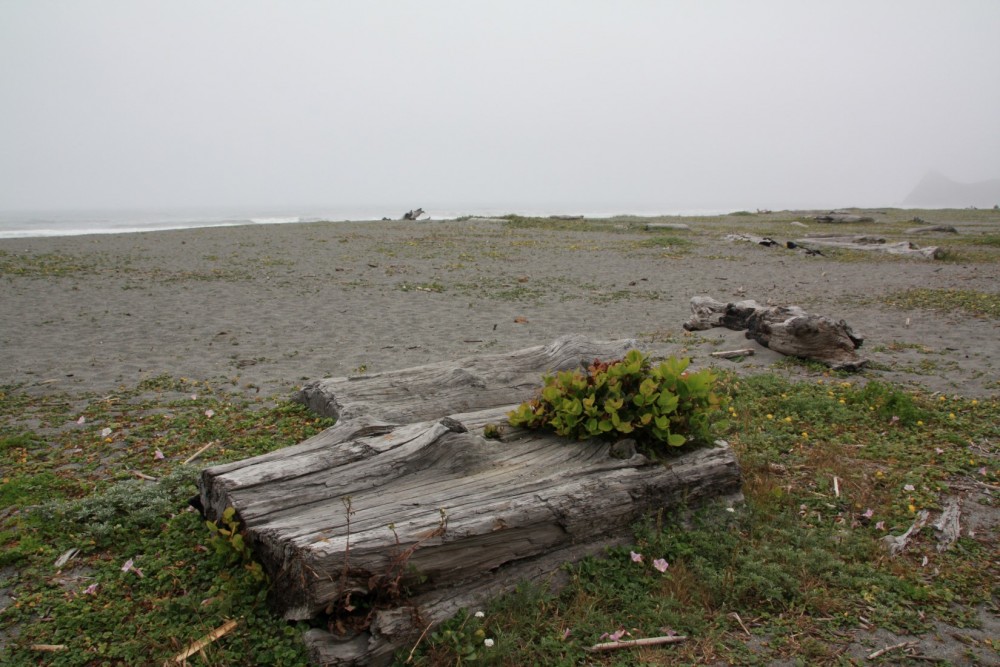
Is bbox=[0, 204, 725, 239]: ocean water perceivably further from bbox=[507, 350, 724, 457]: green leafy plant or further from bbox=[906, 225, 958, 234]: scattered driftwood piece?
bbox=[507, 350, 724, 457]: green leafy plant

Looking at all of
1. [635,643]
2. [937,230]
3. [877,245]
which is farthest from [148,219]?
[635,643]

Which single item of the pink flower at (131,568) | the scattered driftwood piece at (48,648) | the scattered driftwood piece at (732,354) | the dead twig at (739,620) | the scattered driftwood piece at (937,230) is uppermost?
the scattered driftwood piece at (937,230)

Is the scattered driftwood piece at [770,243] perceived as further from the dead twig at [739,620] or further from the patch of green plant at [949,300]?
the dead twig at [739,620]

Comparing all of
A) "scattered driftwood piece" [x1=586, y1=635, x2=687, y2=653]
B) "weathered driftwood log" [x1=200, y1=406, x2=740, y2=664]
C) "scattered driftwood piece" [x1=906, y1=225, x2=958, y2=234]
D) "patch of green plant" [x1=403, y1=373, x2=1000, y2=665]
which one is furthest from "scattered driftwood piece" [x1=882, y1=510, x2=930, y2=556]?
"scattered driftwood piece" [x1=906, y1=225, x2=958, y2=234]

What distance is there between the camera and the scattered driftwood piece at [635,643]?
137 inches

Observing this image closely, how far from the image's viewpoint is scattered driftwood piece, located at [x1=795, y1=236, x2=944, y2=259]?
839 inches

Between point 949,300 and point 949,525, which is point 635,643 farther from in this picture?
point 949,300

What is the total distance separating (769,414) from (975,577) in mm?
2855

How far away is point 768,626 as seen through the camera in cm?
368

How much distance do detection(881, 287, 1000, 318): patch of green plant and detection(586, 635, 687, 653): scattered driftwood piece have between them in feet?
37.4

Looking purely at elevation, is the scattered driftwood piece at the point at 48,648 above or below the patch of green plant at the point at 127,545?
below

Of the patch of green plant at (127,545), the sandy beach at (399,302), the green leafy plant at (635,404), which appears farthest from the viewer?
the sandy beach at (399,302)

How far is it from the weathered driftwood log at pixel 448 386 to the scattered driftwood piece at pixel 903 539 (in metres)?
2.97

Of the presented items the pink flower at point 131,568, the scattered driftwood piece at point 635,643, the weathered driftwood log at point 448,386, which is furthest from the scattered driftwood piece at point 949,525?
the pink flower at point 131,568
